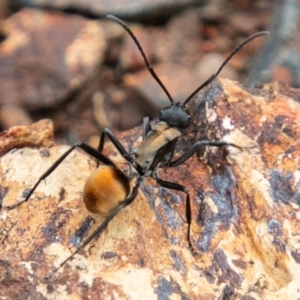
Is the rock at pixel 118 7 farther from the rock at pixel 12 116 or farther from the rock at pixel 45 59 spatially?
the rock at pixel 12 116

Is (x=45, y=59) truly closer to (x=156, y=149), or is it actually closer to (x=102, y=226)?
(x=156, y=149)

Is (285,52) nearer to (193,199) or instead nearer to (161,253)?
(193,199)

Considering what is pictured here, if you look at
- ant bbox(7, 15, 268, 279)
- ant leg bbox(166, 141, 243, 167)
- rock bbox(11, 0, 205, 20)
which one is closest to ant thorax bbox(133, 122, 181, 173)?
ant bbox(7, 15, 268, 279)

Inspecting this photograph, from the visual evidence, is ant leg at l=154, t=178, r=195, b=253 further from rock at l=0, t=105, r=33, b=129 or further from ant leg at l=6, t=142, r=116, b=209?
rock at l=0, t=105, r=33, b=129

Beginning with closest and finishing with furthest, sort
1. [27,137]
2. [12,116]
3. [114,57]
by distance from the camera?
[27,137]
[12,116]
[114,57]

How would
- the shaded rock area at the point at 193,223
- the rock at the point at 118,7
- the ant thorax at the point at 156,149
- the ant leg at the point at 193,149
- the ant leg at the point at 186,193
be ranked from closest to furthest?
the shaded rock area at the point at 193,223
the ant leg at the point at 186,193
the ant leg at the point at 193,149
the ant thorax at the point at 156,149
the rock at the point at 118,7

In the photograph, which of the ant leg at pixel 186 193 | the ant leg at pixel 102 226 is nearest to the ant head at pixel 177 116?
the ant leg at pixel 186 193

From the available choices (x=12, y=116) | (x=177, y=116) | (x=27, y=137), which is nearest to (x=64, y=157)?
(x=27, y=137)

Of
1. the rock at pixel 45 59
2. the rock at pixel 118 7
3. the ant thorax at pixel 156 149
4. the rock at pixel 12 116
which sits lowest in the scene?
the rock at pixel 12 116
